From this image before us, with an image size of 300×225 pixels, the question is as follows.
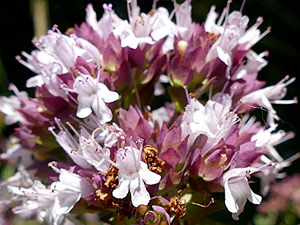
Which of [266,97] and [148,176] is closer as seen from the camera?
[148,176]

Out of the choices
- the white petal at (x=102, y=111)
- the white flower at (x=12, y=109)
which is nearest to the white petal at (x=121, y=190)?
the white petal at (x=102, y=111)

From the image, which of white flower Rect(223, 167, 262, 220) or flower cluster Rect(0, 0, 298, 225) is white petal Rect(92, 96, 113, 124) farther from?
white flower Rect(223, 167, 262, 220)

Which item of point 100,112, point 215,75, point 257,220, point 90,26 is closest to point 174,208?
point 100,112

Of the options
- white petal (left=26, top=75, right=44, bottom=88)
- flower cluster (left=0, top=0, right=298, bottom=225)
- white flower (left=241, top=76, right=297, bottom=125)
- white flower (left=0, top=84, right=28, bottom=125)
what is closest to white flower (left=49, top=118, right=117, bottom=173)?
flower cluster (left=0, top=0, right=298, bottom=225)

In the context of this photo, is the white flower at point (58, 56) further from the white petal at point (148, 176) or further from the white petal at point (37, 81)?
the white petal at point (148, 176)

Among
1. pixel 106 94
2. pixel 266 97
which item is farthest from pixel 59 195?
pixel 266 97

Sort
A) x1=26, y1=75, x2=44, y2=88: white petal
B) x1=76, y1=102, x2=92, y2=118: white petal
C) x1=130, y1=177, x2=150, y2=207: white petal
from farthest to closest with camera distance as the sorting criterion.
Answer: x1=26, y1=75, x2=44, y2=88: white petal, x1=76, y1=102, x2=92, y2=118: white petal, x1=130, y1=177, x2=150, y2=207: white petal

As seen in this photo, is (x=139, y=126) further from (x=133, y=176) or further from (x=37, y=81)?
(x=37, y=81)
